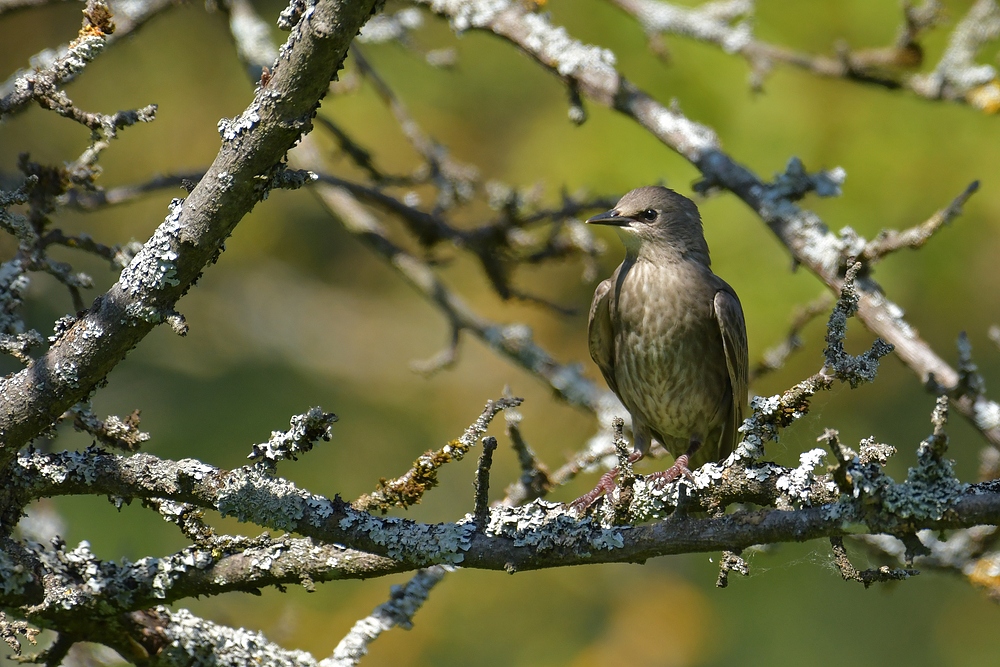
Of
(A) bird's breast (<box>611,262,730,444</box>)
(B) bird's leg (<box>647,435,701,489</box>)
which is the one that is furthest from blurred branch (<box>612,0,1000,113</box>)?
(B) bird's leg (<box>647,435,701,489</box>)

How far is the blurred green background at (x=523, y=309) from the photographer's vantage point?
15.3 ft

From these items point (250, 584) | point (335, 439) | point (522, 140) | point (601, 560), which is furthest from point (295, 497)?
point (522, 140)

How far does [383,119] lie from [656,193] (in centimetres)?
260

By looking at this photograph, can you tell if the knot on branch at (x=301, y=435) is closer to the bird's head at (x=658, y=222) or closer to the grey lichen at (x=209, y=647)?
the grey lichen at (x=209, y=647)

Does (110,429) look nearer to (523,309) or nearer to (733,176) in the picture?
(733,176)

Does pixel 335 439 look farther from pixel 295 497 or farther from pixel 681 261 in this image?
pixel 295 497

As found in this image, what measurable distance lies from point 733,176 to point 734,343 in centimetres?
86

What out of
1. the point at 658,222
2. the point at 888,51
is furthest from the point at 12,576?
the point at 888,51

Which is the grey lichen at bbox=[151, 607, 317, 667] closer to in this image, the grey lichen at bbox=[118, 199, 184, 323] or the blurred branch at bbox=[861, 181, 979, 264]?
the grey lichen at bbox=[118, 199, 184, 323]

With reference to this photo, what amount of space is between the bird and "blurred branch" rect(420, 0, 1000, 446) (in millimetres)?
644

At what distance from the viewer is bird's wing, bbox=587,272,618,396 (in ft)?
14.3

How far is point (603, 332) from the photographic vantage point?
441cm

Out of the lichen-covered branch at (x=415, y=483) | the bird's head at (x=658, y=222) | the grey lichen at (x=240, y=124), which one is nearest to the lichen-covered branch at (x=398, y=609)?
the lichen-covered branch at (x=415, y=483)

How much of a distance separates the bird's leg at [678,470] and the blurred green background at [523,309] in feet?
1.75
